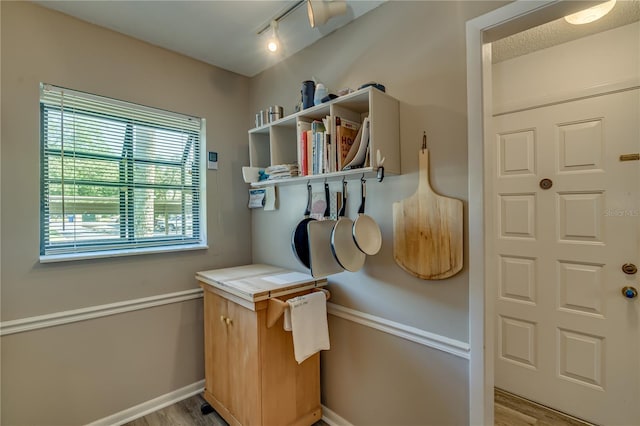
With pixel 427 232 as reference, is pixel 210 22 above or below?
above

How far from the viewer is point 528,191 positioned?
209 cm

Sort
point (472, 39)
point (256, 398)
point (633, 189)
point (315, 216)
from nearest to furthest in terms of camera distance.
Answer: point (472, 39) < point (256, 398) < point (633, 189) < point (315, 216)

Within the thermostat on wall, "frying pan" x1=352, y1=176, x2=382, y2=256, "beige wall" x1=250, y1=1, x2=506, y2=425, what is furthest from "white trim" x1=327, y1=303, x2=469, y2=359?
the thermostat on wall

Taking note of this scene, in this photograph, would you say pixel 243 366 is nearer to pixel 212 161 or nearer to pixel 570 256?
pixel 212 161

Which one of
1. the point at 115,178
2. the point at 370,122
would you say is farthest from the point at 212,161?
the point at 370,122

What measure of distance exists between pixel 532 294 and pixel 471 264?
125 centimetres

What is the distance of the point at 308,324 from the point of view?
1.63m

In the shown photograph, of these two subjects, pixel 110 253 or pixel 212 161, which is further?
pixel 212 161

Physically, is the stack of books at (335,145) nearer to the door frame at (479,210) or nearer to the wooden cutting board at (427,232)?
the wooden cutting board at (427,232)

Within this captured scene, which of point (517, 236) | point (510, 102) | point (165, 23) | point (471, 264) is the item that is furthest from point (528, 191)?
point (165, 23)

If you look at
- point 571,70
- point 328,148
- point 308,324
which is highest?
point 571,70

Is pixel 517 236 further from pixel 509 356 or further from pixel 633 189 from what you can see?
pixel 509 356

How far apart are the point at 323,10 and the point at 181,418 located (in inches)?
104

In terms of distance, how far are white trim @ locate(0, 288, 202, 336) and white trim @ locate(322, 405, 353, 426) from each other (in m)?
1.20
